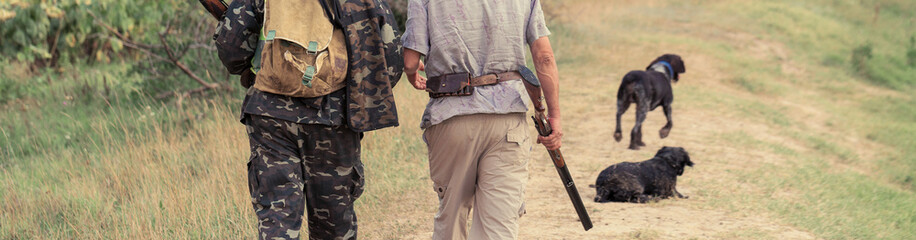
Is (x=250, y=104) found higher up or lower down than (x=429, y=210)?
higher up

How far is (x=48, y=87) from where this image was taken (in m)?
10.0

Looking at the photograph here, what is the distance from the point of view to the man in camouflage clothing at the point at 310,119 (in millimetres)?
3000

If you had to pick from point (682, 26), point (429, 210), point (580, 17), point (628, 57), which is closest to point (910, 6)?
point (682, 26)

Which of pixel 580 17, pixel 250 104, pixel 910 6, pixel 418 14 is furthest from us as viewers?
pixel 910 6

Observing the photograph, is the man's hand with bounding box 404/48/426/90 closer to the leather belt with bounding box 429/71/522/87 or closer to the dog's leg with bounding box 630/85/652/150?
the leather belt with bounding box 429/71/522/87

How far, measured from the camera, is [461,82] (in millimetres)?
3199

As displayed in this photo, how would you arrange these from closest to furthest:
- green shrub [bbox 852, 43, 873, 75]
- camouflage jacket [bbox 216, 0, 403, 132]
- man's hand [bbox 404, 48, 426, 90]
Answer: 1. camouflage jacket [bbox 216, 0, 403, 132]
2. man's hand [bbox 404, 48, 426, 90]
3. green shrub [bbox 852, 43, 873, 75]

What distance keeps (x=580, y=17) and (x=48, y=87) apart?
38.5ft

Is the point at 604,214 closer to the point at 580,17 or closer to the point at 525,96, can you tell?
the point at 525,96

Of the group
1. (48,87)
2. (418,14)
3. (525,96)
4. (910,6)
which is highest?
(418,14)

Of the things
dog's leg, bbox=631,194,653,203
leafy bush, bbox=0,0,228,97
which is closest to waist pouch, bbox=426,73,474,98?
dog's leg, bbox=631,194,653,203

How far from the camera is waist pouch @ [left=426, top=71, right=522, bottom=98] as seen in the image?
3201mm

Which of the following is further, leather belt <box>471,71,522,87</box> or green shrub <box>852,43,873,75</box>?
green shrub <box>852,43,873,75</box>

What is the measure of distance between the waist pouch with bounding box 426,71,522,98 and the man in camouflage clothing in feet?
0.67
